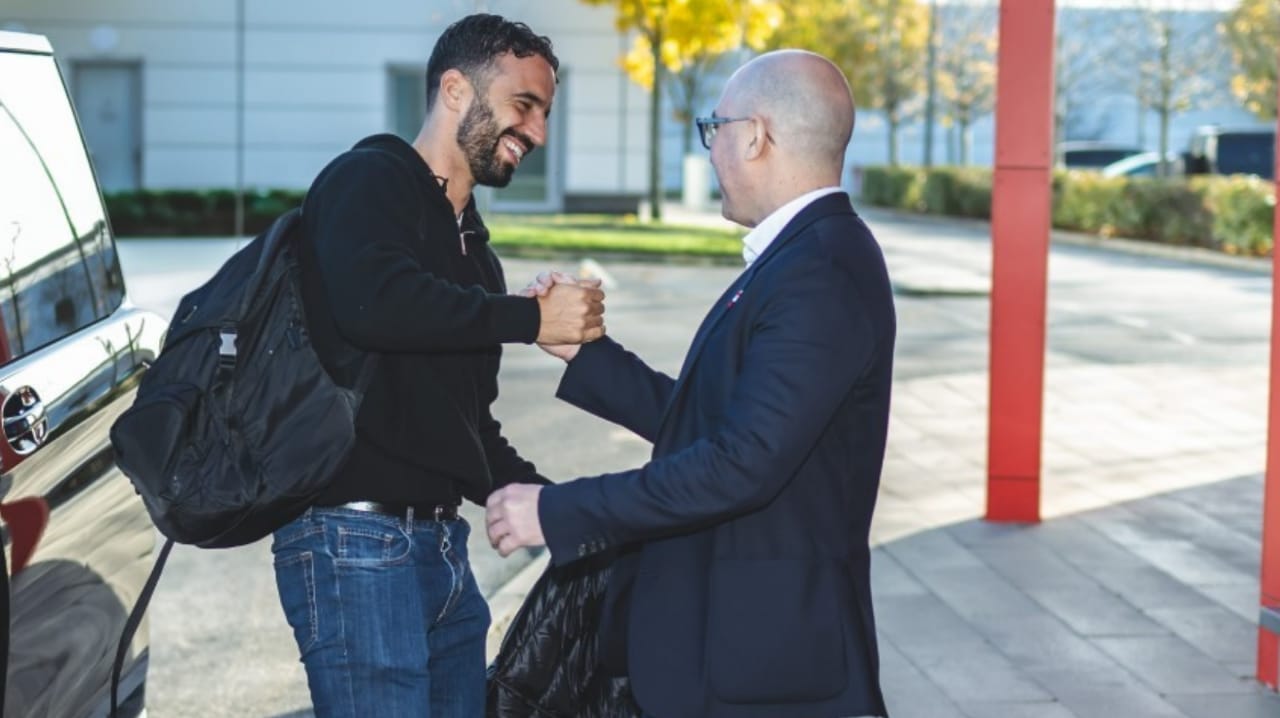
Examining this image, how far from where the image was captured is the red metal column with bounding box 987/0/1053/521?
8.48m

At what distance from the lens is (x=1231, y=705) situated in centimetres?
588

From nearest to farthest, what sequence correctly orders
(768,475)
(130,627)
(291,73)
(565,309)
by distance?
1. (768,475)
2. (565,309)
3. (130,627)
4. (291,73)

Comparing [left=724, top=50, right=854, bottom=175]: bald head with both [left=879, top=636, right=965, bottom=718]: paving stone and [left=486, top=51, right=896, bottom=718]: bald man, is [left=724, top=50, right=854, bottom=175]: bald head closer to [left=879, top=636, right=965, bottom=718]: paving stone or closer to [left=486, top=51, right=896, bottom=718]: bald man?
[left=486, top=51, right=896, bottom=718]: bald man

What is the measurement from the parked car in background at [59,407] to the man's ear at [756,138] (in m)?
1.27

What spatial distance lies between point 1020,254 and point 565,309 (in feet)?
17.9

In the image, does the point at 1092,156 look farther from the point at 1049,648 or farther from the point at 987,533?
the point at 1049,648

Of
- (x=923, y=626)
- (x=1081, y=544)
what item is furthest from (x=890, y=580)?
(x=1081, y=544)

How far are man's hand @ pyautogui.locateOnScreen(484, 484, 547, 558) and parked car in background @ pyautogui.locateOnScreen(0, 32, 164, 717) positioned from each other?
2.47 ft

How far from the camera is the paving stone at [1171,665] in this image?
239 inches

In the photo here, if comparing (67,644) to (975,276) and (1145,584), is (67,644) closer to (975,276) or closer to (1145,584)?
(1145,584)

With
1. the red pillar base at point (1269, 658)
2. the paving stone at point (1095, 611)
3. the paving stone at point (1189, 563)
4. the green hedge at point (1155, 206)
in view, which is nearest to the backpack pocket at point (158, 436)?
the red pillar base at point (1269, 658)

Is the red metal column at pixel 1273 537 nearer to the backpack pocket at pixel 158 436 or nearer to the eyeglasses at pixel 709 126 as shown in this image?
the eyeglasses at pixel 709 126

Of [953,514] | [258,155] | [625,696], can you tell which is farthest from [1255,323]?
[258,155]

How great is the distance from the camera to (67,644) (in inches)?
137
